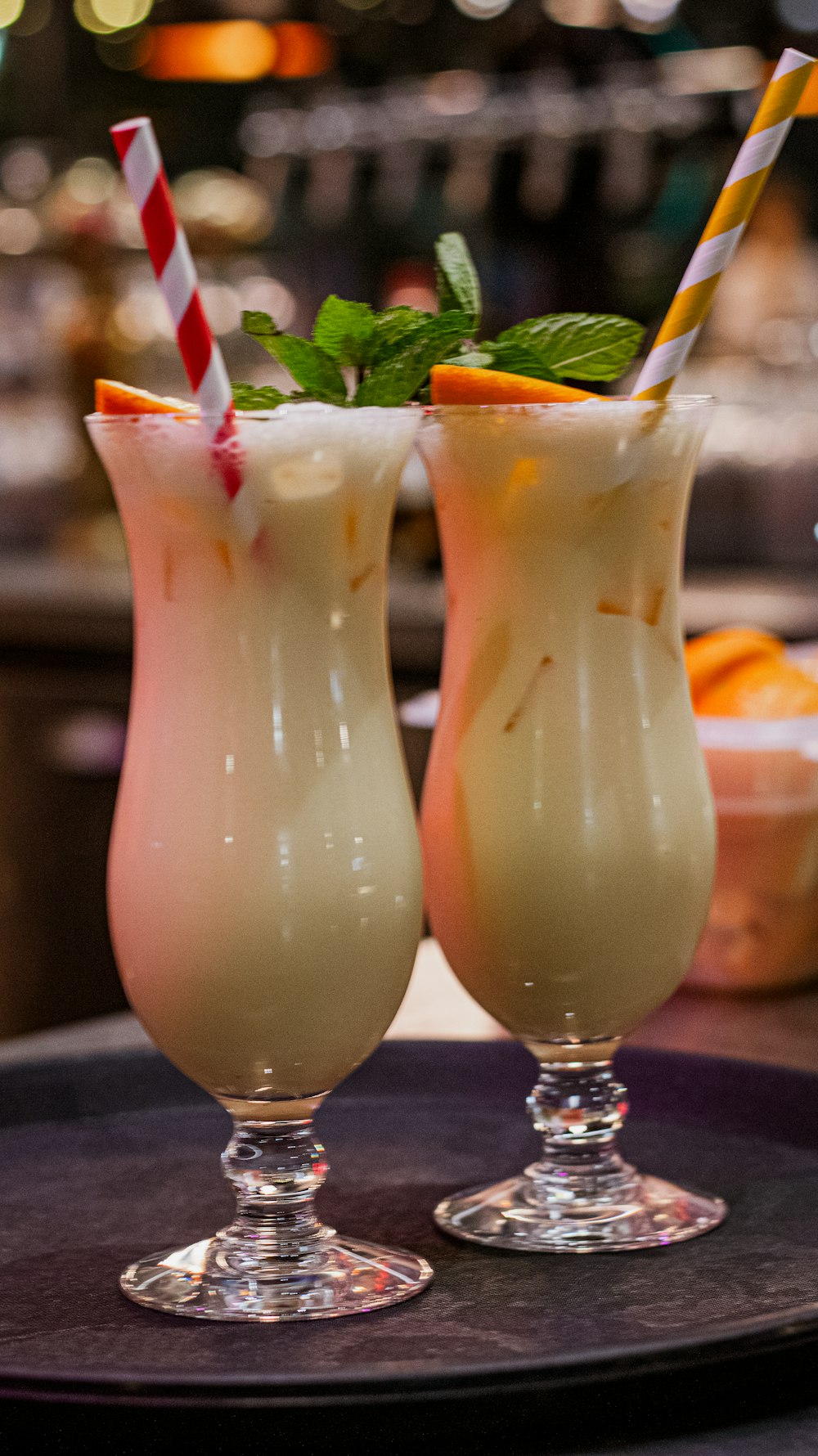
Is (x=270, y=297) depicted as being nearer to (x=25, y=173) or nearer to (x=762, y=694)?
(x=25, y=173)

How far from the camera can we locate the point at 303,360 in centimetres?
80

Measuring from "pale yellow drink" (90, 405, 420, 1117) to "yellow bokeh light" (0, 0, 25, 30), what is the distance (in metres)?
4.25

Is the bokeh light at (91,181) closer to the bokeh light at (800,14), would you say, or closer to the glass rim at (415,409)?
the bokeh light at (800,14)

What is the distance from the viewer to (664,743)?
89 cm

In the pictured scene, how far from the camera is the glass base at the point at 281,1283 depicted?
74 cm

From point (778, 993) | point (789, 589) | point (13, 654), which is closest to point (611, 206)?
point (789, 589)

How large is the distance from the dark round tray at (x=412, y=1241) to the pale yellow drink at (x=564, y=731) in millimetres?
114

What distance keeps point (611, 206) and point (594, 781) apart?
3.13 m

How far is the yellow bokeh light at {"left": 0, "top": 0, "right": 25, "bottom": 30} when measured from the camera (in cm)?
463

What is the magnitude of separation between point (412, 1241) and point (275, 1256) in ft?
0.25

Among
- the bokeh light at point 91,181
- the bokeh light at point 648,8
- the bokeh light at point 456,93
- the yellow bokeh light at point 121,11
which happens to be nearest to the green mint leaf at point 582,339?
the bokeh light at point 648,8

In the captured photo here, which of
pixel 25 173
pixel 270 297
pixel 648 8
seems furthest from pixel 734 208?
pixel 25 173

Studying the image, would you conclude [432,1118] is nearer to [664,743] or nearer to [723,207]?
[664,743]

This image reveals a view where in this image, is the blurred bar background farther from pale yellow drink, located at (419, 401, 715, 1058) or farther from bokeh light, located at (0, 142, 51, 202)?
pale yellow drink, located at (419, 401, 715, 1058)
